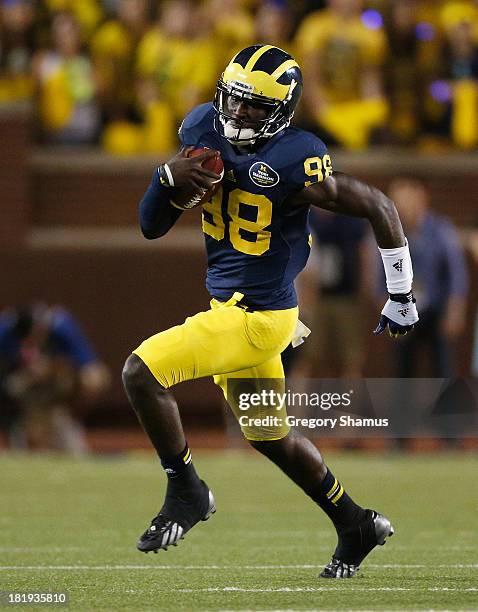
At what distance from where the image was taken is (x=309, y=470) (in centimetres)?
550

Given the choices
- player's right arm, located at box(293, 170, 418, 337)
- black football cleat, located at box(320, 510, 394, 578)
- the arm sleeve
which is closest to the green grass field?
black football cleat, located at box(320, 510, 394, 578)

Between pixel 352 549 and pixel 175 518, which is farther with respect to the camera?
pixel 352 549

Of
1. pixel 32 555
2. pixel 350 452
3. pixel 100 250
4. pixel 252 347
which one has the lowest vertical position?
Result: pixel 350 452

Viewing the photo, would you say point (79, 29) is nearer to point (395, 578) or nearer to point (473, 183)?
point (473, 183)

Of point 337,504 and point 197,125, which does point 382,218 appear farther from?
point 337,504

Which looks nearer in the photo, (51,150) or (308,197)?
(308,197)

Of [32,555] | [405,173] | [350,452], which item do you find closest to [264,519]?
[32,555]

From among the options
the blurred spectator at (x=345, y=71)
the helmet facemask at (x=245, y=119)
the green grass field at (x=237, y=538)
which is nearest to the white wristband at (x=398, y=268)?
the helmet facemask at (x=245, y=119)

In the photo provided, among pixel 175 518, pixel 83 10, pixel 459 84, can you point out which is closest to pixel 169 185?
pixel 175 518

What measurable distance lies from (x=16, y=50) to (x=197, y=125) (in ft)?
27.0

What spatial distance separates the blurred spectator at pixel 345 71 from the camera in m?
12.6

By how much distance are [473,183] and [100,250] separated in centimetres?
331

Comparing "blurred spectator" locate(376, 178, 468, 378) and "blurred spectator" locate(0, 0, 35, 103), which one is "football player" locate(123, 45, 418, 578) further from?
"blurred spectator" locate(0, 0, 35, 103)

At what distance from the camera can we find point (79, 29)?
1354cm
